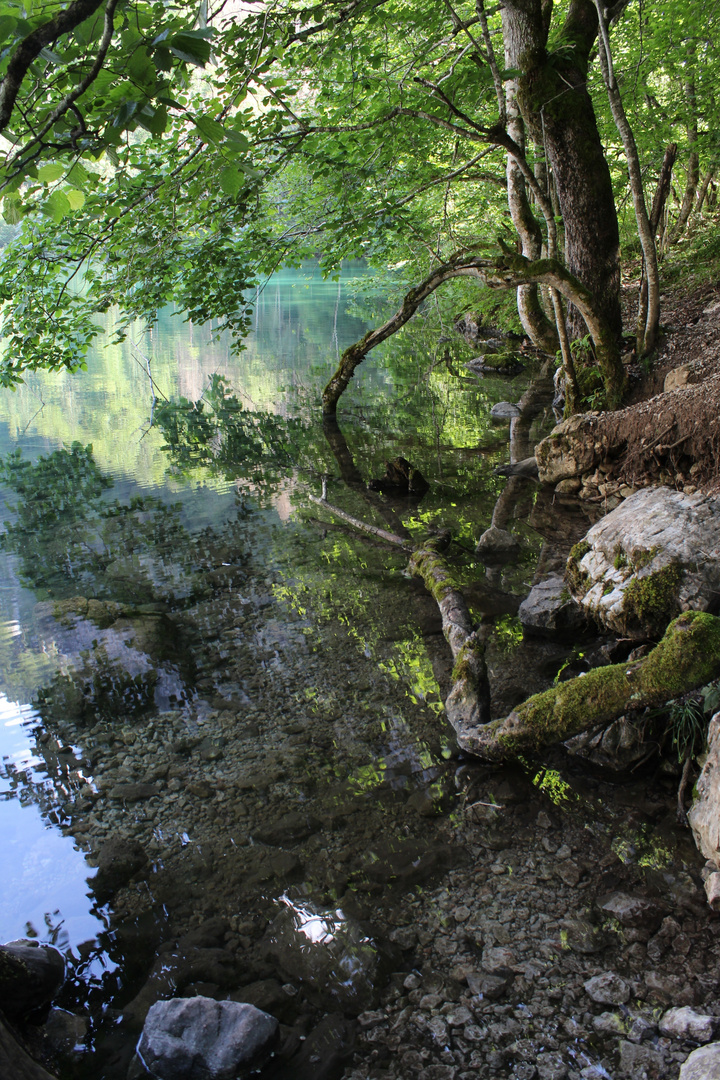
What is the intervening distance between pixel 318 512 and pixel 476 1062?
26.0ft

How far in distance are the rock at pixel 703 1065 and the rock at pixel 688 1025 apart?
0.15 m

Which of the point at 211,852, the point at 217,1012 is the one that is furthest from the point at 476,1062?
the point at 211,852

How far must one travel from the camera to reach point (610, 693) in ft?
13.6

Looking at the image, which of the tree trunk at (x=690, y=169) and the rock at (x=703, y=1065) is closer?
the rock at (x=703, y=1065)

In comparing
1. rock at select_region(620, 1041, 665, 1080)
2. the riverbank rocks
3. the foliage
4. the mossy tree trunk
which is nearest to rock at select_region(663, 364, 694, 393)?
the mossy tree trunk

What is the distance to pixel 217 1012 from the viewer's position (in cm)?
294

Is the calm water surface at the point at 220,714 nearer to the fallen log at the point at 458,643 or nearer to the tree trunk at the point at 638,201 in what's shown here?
the fallen log at the point at 458,643

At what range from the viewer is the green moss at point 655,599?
16.5 ft

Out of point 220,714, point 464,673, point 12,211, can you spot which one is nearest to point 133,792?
point 220,714

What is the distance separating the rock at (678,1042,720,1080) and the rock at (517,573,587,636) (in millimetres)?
3892

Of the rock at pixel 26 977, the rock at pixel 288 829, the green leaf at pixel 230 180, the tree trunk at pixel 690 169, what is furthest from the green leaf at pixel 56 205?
the tree trunk at pixel 690 169

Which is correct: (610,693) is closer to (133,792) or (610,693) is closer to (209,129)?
(133,792)

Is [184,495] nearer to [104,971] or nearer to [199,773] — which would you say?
[199,773]

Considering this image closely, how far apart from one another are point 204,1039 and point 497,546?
6.42 metres
